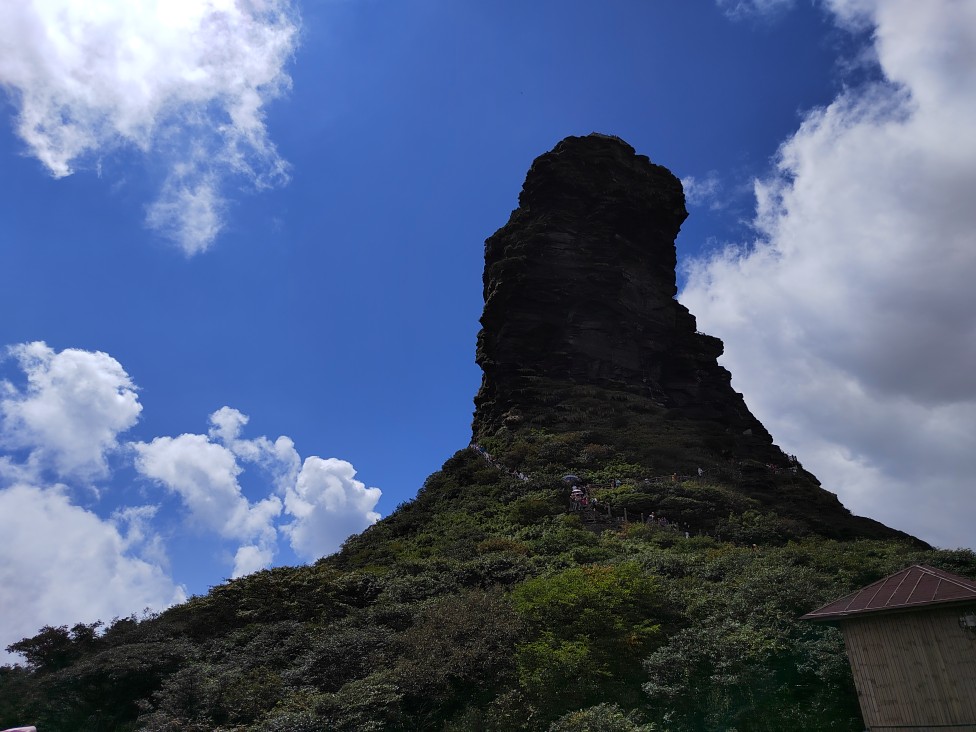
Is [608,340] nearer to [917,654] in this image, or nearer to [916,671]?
[917,654]

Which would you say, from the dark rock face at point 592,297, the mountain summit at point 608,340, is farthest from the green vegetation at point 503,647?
the dark rock face at point 592,297

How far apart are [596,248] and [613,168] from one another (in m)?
9.98

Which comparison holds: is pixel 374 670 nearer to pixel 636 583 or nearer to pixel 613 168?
pixel 636 583

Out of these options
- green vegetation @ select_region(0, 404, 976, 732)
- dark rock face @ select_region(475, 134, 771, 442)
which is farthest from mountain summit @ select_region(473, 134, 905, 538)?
green vegetation @ select_region(0, 404, 976, 732)

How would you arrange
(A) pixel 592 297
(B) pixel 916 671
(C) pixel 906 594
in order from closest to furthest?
(B) pixel 916 671, (C) pixel 906 594, (A) pixel 592 297

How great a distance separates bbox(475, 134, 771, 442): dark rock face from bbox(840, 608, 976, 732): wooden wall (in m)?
38.8

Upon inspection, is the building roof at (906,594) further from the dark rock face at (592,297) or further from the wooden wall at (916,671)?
the dark rock face at (592,297)

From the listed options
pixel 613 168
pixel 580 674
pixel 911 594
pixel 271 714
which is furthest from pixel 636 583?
pixel 613 168

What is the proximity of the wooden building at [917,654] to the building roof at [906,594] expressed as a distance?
14 millimetres

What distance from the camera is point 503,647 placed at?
1488 cm

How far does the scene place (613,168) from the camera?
62.2 m

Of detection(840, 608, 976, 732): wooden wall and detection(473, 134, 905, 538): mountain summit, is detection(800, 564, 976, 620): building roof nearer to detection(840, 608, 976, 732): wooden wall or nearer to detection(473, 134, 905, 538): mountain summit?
detection(840, 608, 976, 732): wooden wall

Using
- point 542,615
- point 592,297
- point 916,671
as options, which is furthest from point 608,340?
point 916,671

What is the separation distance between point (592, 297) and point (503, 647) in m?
42.6
